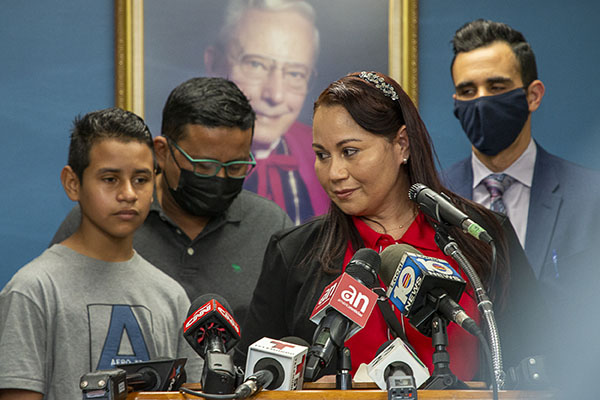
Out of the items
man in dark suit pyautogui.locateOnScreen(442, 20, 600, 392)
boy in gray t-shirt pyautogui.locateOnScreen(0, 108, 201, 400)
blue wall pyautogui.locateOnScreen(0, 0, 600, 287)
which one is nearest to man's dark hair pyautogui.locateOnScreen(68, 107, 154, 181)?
boy in gray t-shirt pyautogui.locateOnScreen(0, 108, 201, 400)

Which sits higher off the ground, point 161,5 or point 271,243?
point 161,5

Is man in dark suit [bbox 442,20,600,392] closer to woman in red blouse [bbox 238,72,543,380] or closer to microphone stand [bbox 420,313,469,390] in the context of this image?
woman in red blouse [bbox 238,72,543,380]

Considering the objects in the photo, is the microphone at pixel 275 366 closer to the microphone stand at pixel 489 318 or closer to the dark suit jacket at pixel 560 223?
the microphone stand at pixel 489 318

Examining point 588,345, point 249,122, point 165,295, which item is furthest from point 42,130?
point 588,345

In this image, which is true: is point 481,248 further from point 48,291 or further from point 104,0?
point 104,0

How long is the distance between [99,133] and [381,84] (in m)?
1.05

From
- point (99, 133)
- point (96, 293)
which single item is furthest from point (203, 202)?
point (96, 293)

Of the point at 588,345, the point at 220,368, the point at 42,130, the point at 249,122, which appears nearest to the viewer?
the point at 588,345

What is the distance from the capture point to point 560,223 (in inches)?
137

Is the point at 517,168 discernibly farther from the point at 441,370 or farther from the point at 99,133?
the point at 441,370

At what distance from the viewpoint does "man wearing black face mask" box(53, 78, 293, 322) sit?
3174 millimetres

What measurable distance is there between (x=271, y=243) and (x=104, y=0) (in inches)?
81.8

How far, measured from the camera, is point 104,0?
4016mm

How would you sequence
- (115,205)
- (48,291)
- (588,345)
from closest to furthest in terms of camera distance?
(588,345)
(48,291)
(115,205)
